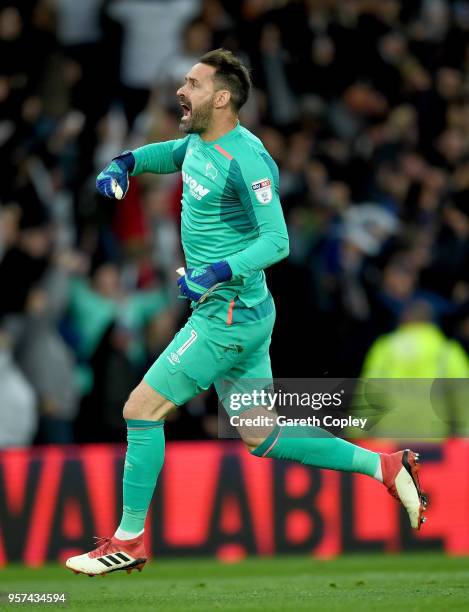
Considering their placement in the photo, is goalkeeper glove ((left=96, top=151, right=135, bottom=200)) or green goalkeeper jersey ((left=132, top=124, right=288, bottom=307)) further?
goalkeeper glove ((left=96, top=151, right=135, bottom=200))

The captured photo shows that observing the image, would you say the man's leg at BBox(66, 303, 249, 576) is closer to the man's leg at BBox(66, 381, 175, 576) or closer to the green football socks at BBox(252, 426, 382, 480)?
the man's leg at BBox(66, 381, 175, 576)

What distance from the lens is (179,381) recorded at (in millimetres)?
8023

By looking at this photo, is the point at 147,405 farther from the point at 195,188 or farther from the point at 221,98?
the point at 221,98

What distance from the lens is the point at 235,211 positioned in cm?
814

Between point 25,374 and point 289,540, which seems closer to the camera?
point 289,540

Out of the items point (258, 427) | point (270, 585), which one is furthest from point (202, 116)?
point (270, 585)

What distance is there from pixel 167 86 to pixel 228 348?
758 cm

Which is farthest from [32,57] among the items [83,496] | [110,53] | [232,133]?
[232,133]

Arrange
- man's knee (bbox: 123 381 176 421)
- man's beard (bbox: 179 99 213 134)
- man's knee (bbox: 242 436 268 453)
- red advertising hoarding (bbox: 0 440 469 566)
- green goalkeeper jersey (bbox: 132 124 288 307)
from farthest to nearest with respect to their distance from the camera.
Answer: red advertising hoarding (bbox: 0 440 469 566)
man's knee (bbox: 242 436 268 453)
man's beard (bbox: 179 99 213 134)
man's knee (bbox: 123 381 176 421)
green goalkeeper jersey (bbox: 132 124 288 307)

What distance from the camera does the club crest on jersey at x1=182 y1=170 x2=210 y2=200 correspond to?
318 inches

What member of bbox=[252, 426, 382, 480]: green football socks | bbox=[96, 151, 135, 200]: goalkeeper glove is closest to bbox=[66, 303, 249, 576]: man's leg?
bbox=[252, 426, 382, 480]: green football socks

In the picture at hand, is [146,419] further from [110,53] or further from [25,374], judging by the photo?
[110,53]

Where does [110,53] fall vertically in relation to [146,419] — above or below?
above

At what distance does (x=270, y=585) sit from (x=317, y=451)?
139 cm
